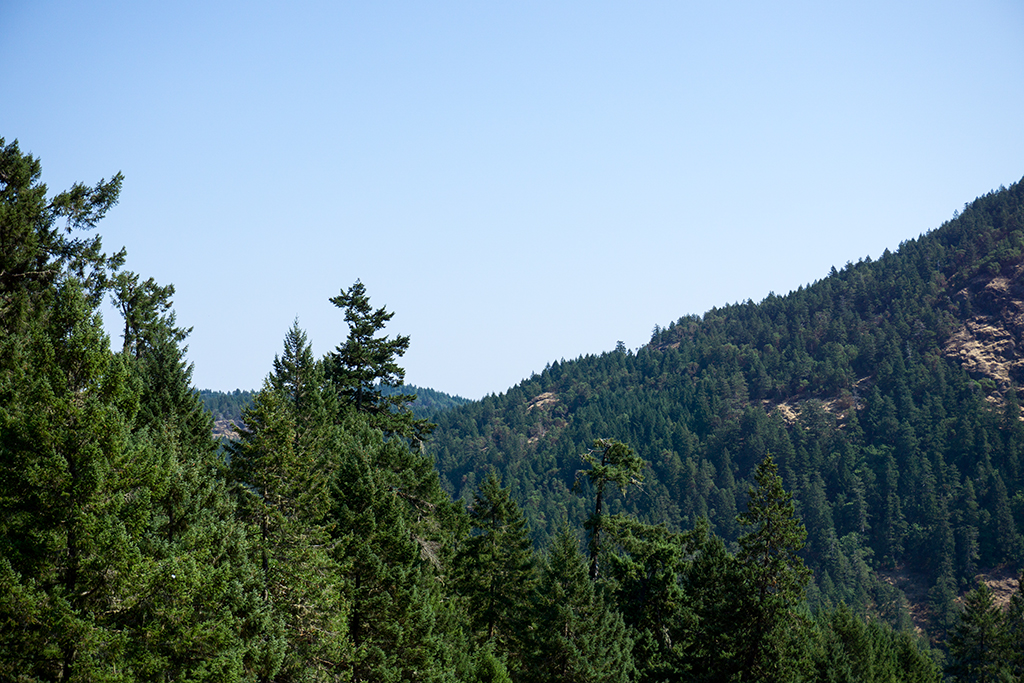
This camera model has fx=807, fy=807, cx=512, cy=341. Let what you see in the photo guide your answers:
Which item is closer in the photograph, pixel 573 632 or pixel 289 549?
pixel 289 549

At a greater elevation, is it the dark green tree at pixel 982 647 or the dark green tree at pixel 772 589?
the dark green tree at pixel 772 589

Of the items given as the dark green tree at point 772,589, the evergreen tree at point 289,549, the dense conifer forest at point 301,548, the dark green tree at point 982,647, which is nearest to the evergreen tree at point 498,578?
the dense conifer forest at point 301,548

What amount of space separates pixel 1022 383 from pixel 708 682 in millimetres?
194736

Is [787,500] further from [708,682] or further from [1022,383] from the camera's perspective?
[1022,383]

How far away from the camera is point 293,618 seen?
24688 millimetres

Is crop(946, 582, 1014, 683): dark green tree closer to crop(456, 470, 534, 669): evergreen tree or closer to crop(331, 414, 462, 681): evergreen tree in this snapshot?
crop(456, 470, 534, 669): evergreen tree

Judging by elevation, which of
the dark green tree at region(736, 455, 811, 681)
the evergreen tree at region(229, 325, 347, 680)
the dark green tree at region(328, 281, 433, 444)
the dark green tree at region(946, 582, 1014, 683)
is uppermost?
the dark green tree at region(328, 281, 433, 444)

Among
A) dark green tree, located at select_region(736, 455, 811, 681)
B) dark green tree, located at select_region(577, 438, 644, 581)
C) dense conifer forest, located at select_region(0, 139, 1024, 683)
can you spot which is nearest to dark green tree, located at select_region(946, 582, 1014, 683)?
dense conifer forest, located at select_region(0, 139, 1024, 683)

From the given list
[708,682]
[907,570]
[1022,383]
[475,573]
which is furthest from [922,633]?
[475,573]

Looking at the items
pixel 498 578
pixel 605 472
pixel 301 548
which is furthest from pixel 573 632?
pixel 301 548

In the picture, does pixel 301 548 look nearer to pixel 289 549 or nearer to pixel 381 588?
pixel 289 549

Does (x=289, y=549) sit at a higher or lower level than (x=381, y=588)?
higher

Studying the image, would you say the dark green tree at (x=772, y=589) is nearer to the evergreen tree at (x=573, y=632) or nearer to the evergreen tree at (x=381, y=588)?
the evergreen tree at (x=573, y=632)

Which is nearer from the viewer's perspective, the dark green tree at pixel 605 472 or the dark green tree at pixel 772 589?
the dark green tree at pixel 772 589
